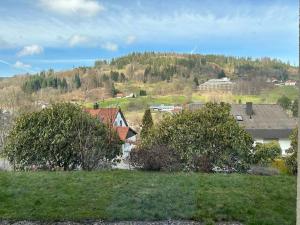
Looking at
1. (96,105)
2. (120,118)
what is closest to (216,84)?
(120,118)

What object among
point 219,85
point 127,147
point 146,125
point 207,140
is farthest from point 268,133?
point 207,140

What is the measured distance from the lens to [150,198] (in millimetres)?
6969

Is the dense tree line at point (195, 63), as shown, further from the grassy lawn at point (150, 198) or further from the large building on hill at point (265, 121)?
the grassy lawn at point (150, 198)

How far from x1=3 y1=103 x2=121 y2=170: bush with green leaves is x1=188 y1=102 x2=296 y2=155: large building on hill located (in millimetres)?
19699

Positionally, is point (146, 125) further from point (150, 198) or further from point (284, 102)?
point (284, 102)

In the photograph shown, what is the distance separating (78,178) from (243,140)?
6.42m

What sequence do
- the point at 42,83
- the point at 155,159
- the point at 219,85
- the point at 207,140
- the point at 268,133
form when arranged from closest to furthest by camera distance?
1. the point at 155,159
2. the point at 207,140
3. the point at 42,83
4. the point at 268,133
5. the point at 219,85

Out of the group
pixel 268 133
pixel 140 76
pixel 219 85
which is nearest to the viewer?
pixel 268 133

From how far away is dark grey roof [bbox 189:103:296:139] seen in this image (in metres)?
33.6

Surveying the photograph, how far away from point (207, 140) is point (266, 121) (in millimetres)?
22998

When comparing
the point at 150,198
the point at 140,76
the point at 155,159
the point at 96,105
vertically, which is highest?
the point at 140,76

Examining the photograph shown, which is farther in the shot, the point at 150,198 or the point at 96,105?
the point at 96,105

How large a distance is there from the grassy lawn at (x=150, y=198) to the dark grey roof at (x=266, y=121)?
24220mm

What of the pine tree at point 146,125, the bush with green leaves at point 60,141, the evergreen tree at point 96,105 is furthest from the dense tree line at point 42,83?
the pine tree at point 146,125
